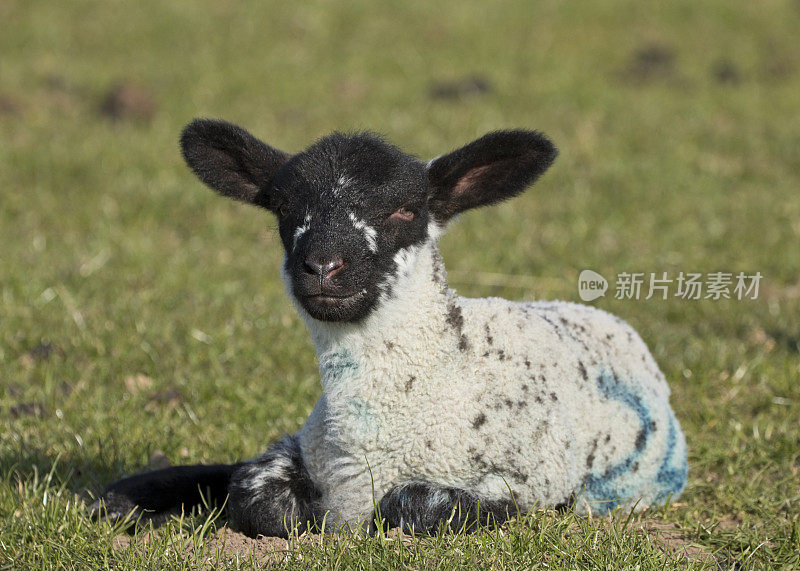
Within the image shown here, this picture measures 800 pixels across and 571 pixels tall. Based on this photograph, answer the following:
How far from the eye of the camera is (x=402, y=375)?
4.28m

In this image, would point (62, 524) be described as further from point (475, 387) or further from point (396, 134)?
point (396, 134)

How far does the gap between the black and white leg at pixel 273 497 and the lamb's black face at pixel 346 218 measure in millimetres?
770

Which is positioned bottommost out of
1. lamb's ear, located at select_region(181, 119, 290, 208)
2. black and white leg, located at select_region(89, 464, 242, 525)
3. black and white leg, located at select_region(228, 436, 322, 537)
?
black and white leg, located at select_region(89, 464, 242, 525)

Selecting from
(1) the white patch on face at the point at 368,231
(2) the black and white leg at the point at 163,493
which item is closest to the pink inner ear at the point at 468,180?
(1) the white patch on face at the point at 368,231

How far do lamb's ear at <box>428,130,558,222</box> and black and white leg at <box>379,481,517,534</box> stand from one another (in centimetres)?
126

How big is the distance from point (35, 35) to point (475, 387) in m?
14.4

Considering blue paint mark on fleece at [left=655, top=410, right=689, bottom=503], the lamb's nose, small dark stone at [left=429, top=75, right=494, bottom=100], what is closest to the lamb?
the lamb's nose

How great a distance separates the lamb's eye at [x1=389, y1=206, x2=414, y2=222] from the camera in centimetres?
431

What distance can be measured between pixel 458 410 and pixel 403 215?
881 millimetres

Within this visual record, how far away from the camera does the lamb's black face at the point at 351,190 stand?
409cm

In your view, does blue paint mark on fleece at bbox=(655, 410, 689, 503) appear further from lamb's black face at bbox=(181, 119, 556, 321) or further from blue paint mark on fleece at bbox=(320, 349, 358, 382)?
blue paint mark on fleece at bbox=(320, 349, 358, 382)

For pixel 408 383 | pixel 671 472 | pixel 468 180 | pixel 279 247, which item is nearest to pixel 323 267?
pixel 408 383

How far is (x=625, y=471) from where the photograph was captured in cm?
469

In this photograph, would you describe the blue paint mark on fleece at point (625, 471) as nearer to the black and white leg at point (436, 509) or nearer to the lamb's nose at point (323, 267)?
the black and white leg at point (436, 509)
